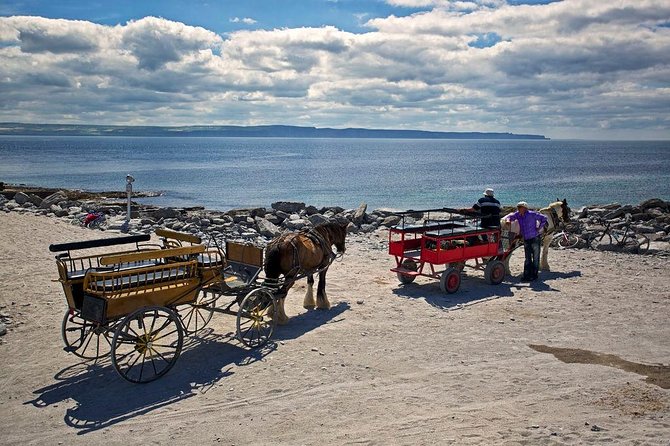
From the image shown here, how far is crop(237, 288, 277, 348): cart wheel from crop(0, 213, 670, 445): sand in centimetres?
25

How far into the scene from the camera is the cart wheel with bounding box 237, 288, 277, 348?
34.0 feet

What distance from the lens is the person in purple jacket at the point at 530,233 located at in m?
15.6

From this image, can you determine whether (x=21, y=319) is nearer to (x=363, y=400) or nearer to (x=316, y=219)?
(x=363, y=400)

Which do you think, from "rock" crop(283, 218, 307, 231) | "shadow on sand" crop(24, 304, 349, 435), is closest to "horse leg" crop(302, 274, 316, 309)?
"shadow on sand" crop(24, 304, 349, 435)

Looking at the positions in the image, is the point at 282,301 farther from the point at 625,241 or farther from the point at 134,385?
the point at 625,241

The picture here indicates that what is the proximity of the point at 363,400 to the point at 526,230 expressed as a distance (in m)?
8.78

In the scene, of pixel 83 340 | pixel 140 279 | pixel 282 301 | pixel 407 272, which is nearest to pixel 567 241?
pixel 407 272

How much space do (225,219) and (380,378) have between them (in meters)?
21.7

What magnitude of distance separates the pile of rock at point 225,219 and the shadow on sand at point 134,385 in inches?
442

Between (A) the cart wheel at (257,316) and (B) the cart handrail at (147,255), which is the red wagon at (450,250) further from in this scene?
(B) the cart handrail at (147,255)

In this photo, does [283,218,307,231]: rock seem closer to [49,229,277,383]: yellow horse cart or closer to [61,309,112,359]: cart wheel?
[49,229,277,383]: yellow horse cart

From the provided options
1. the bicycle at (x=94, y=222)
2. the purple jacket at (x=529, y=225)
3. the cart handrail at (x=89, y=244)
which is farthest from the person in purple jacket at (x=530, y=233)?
the bicycle at (x=94, y=222)

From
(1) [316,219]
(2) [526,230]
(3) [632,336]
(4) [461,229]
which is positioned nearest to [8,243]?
(1) [316,219]

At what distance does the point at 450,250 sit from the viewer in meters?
14.2
